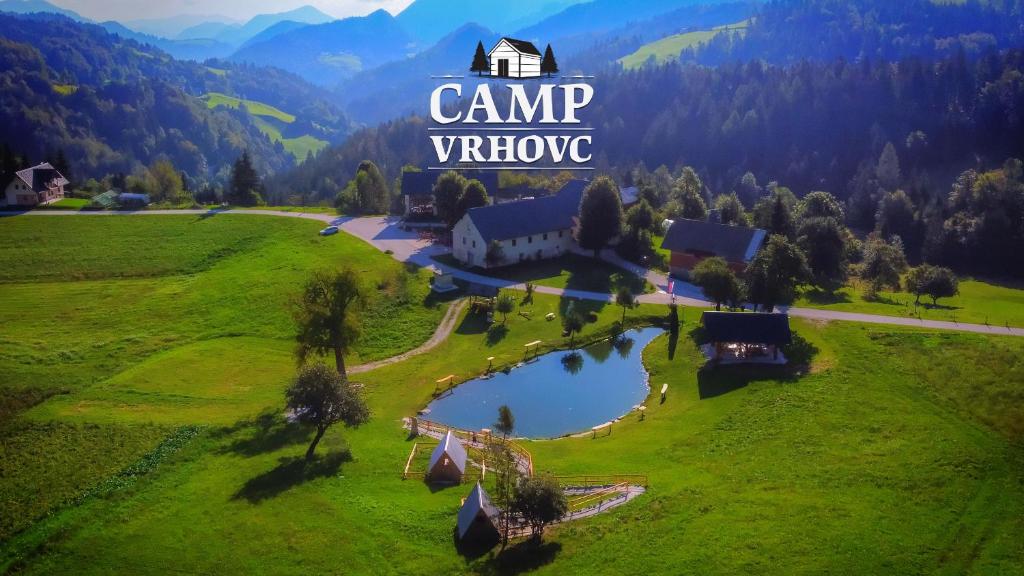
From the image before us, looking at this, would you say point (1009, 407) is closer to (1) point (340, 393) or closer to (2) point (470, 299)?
(1) point (340, 393)

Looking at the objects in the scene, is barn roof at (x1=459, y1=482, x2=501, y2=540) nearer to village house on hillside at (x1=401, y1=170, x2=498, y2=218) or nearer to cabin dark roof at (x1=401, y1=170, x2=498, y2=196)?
village house on hillside at (x1=401, y1=170, x2=498, y2=218)

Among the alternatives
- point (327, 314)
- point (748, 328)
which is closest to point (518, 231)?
point (748, 328)

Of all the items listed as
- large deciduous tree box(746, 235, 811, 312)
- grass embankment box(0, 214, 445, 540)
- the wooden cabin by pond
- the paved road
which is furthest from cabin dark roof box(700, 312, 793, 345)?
grass embankment box(0, 214, 445, 540)

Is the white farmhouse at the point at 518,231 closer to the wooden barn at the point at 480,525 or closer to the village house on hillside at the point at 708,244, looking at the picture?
the village house on hillside at the point at 708,244

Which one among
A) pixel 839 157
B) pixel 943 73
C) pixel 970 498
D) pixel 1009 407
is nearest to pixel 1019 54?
pixel 943 73

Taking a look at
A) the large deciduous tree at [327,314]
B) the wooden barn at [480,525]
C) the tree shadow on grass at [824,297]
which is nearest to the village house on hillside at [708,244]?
the tree shadow on grass at [824,297]
